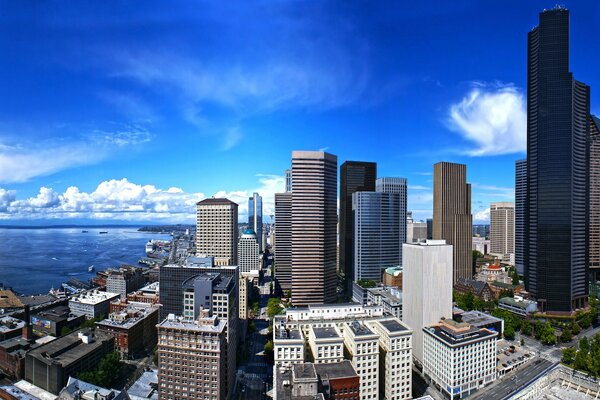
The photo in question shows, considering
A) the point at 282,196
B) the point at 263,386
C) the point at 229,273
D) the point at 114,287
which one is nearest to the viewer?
the point at 263,386

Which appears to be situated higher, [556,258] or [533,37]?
[533,37]

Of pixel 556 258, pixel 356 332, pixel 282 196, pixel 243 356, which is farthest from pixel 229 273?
pixel 556 258

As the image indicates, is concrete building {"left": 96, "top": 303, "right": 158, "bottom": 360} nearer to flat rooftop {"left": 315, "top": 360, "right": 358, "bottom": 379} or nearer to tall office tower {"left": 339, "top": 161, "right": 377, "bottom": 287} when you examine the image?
flat rooftop {"left": 315, "top": 360, "right": 358, "bottom": 379}

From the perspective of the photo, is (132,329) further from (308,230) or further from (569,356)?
(569,356)

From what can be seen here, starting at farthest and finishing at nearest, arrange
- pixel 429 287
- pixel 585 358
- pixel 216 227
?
pixel 216 227, pixel 429 287, pixel 585 358

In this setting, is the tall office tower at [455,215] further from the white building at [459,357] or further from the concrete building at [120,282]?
the concrete building at [120,282]

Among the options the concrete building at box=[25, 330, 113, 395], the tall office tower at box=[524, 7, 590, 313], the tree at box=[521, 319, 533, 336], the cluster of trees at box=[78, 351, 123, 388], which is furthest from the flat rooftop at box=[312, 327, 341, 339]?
the tall office tower at box=[524, 7, 590, 313]

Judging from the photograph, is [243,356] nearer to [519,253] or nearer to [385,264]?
[385,264]

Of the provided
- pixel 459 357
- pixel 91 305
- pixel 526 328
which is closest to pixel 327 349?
pixel 459 357
